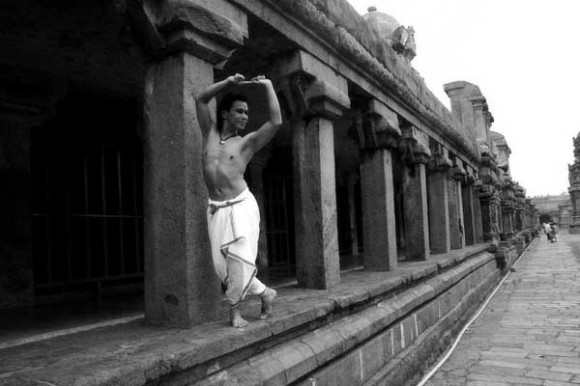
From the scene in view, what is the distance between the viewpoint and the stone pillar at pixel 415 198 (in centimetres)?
780

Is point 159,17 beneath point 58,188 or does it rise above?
above

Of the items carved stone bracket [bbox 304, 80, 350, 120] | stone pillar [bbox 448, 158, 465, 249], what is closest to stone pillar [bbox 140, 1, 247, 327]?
carved stone bracket [bbox 304, 80, 350, 120]

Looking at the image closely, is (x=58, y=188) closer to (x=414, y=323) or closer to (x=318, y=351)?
(x=318, y=351)

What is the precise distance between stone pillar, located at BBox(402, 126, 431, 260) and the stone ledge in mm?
3383

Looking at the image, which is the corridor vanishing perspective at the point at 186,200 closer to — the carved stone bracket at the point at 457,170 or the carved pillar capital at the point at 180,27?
Result: the carved pillar capital at the point at 180,27

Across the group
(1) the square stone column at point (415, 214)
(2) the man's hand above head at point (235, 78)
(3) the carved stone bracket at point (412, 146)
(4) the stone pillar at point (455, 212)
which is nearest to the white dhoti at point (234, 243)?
(2) the man's hand above head at point (235, 78)

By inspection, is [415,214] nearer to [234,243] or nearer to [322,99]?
[322,99]

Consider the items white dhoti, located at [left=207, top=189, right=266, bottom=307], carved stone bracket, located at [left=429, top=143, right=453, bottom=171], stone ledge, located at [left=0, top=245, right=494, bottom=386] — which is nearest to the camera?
stone ledge, located at [left=0, top=245, right=494, bottom=386]

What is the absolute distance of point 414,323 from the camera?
562 cm

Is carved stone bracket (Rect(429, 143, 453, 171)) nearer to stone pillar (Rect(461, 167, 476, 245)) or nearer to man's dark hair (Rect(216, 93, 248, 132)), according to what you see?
stone pillar (Rect(461, 167, 476, 245))

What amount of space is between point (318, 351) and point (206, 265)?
1.11m

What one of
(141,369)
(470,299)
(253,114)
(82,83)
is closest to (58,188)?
(82,83)

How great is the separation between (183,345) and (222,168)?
1.08 meters

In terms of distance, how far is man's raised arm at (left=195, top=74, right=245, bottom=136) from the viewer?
2844 millimetres
